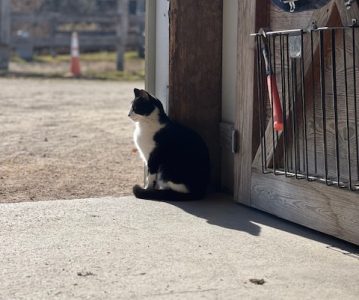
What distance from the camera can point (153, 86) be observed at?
7195 millimetres

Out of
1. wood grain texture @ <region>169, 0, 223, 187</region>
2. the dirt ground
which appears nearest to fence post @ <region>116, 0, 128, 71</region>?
the dirt ground

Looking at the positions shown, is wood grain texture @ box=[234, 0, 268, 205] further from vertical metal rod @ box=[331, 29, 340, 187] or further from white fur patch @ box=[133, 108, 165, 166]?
vertical metal rod @ box=[331, 29, 340, 187]

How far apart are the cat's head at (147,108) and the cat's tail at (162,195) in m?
0.60

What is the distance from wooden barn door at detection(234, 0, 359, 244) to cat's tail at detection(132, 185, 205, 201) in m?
0.36

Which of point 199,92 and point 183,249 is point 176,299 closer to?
point 183,249

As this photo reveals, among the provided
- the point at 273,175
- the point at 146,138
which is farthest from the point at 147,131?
the point at 273,175

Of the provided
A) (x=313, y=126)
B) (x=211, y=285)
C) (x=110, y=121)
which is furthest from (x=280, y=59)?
(x=110, y=121)

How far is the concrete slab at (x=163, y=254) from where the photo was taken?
4.19 m

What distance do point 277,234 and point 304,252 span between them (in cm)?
46

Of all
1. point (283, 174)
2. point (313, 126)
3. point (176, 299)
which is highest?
point (313, 126)

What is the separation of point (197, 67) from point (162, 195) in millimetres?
1157

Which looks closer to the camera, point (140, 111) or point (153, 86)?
point (140, 111)

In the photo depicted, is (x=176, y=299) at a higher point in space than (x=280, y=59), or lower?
lower

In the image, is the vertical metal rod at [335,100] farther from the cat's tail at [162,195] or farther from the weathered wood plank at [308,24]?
the cat's tail at [162,195]
